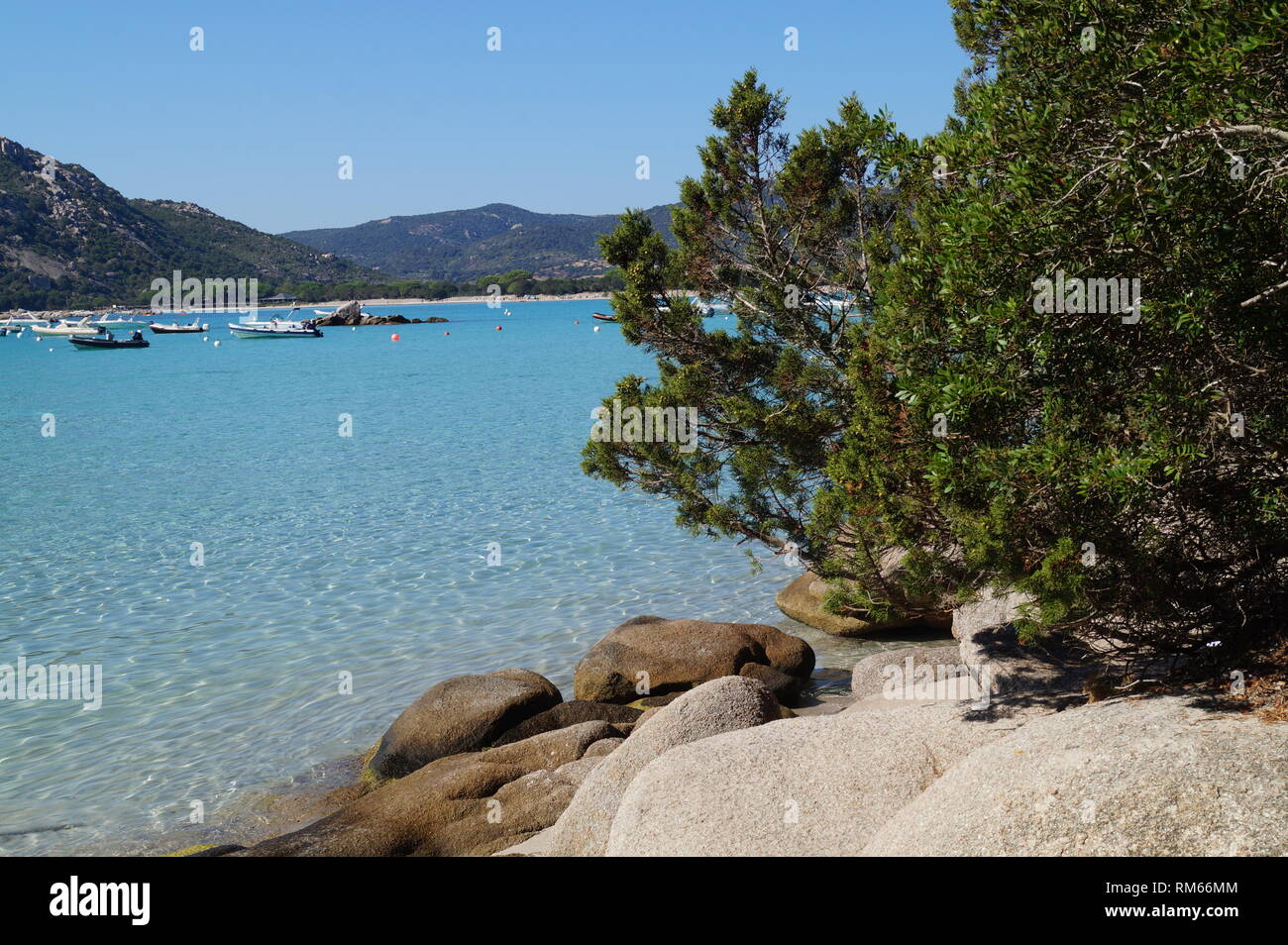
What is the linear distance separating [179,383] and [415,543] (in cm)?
5726

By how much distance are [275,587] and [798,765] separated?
1366 centimetres

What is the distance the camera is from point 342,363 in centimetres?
9256

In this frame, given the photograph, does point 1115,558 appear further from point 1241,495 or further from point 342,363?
point 342,363

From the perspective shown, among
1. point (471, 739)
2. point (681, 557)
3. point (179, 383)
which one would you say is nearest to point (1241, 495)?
point (471, 739)

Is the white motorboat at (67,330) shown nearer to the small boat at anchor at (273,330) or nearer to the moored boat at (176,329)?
the moored boat at (176,329)

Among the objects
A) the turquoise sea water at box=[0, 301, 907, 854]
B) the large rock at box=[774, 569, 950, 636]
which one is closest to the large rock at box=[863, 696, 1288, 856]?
the turquoise sea water at box=[0, 301, 907, 854]

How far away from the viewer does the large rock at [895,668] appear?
12109 millimetres

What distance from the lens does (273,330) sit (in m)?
136

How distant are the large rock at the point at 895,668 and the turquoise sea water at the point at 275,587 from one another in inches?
86.7

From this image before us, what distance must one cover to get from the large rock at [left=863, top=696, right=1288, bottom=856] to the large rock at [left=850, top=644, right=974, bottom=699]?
524 cm

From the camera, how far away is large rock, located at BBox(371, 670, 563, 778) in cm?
1146
